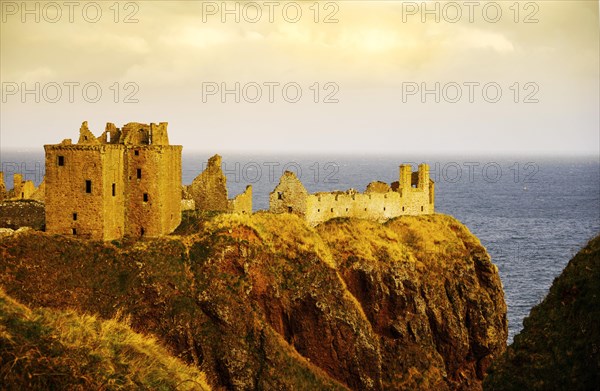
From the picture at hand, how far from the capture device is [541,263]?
108938 mm

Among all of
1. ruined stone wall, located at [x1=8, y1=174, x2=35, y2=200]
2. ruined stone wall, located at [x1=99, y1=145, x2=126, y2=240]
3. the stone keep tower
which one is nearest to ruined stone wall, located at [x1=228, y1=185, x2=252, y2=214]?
the stone keep tower

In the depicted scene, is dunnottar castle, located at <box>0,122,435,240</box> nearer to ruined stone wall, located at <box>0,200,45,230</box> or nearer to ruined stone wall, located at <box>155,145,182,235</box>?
ruined stone wall, located at <box>155,145,182,235</box>

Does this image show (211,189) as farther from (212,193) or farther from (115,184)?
(115,184)

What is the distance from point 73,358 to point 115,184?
2377 centimetres

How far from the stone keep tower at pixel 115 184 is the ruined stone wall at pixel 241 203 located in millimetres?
5284

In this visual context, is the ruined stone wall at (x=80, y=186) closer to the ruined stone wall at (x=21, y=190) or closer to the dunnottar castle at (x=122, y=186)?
the dunnottar castle at (x=122, y=186)

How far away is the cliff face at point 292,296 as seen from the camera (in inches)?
1759

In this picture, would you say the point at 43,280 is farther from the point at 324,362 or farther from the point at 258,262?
the point at 324,362

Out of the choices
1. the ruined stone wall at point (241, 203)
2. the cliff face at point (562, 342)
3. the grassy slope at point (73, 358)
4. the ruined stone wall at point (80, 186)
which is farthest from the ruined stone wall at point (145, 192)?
the cliff face at point (562, 342)

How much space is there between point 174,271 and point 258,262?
209 inches

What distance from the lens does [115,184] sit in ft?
161

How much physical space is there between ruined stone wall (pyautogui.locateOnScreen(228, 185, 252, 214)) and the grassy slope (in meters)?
27.0

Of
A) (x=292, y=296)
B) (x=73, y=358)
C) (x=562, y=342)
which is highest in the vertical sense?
(x=73, y=358)

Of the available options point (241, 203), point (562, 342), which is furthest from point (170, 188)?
point (562, 342)
